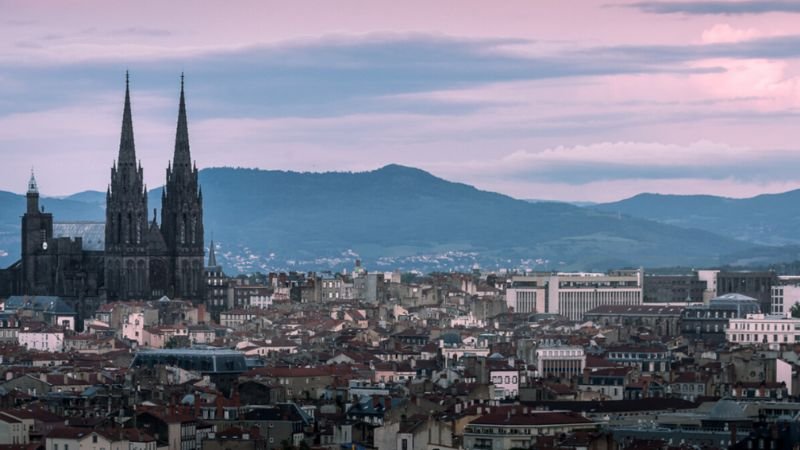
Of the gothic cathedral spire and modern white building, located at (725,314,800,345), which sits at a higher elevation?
the gothic cathedral spire

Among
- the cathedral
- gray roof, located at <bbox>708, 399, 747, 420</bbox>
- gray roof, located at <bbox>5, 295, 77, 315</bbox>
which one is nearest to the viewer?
gray roof, located at <bbox>708, 399, 747, 420</bbox>

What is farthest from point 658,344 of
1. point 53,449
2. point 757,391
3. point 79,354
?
point 53,449

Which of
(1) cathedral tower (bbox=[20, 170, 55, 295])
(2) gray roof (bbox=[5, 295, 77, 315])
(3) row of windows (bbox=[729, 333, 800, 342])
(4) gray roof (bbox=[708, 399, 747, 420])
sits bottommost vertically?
(4) gray roof (bbox=[708, 399, 747, 420])

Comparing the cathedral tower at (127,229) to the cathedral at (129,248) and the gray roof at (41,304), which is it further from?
the gray roof at (41,304)

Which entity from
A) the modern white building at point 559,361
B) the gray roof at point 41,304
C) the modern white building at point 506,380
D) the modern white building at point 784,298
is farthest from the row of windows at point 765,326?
the gray roof at point 41,304

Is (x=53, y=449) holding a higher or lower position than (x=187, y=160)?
lower

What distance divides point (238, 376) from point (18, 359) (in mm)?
18738

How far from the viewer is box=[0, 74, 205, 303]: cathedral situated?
18712 centimetres

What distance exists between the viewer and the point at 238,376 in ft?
369

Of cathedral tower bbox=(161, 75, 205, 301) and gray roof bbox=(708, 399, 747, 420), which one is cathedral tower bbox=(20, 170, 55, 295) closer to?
cathedral tower bbox=(161, 75, 205, 301)

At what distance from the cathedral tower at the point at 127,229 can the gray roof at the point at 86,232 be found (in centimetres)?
305

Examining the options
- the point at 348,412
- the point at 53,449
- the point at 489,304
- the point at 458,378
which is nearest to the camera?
the point at 53,449

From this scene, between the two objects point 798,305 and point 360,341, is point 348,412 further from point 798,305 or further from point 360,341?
point 798,305

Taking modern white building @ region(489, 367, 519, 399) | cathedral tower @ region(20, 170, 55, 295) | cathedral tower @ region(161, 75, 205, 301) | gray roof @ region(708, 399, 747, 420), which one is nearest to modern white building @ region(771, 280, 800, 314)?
cathedral tower @ region(161, 75, 205, 301)
